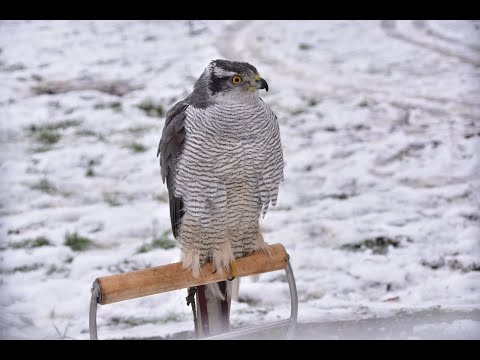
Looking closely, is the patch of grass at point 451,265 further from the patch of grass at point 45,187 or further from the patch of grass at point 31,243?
the patch of grass at point 45,187

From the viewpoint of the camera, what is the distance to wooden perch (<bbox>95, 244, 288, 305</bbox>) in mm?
1937

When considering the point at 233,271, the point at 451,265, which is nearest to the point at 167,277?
the point at 233,271

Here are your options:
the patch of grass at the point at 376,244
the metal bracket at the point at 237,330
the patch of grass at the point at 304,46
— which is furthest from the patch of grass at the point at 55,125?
the metal bracket at the point at 237,330

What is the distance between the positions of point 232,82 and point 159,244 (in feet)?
4.76

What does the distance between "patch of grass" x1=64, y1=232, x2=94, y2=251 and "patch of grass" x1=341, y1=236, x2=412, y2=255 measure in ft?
4.36

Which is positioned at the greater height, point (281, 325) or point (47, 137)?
point (47, 137)

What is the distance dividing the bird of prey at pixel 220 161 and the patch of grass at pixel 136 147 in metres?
1.76

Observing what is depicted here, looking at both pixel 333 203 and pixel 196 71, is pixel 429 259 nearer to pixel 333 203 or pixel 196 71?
pixel 333 203

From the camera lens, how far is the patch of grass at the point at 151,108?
4332mm

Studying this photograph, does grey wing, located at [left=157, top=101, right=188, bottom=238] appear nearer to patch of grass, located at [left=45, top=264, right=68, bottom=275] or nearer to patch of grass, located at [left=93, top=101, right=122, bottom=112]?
patch of grass, located at [left=45, top=264, right=68, bottom=275]

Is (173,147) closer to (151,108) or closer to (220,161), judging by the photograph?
(220,161)

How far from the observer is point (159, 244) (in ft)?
10.8

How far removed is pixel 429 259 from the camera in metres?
3.09

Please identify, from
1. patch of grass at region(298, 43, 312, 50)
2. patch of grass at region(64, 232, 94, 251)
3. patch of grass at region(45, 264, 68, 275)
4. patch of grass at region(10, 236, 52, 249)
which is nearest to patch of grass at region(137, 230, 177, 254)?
patch of grass at region(64, 232, 94, 251)
